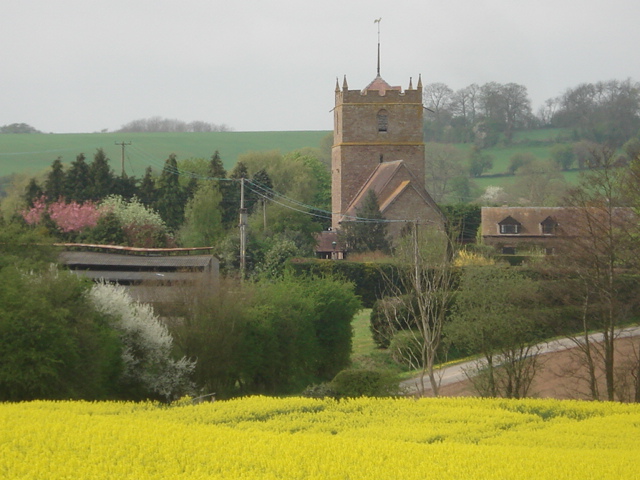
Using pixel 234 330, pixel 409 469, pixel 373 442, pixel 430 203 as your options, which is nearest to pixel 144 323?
pixel 234 330

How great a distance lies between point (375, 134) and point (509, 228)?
1515cm

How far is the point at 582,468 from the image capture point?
33.8 ft

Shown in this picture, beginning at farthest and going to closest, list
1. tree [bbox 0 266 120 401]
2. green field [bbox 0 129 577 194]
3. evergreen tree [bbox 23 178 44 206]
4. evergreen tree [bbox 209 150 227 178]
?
green field [bbox 0 129 577 194], evergreen tree [bbox 209 150 227 178], evergreen tree [bbox 23 178 44 206], tree [bbox 0 266 120 401]

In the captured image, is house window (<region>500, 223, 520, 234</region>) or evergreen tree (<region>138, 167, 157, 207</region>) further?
house window (<region>500, 223, 520, 234</region>)

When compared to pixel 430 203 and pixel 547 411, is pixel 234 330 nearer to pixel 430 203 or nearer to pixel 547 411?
pixel 547 411

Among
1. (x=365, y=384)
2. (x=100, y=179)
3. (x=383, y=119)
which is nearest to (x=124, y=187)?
(x=100, y=179)

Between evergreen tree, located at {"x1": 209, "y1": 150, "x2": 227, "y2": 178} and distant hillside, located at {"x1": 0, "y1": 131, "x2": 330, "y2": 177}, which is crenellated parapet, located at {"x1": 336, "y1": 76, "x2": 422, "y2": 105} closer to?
evergreen tree, located at {"x1": 209, "y1": 150, "x2": 227, "y2": 178}

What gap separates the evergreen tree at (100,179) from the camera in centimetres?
6850

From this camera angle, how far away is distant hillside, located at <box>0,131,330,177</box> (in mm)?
115375

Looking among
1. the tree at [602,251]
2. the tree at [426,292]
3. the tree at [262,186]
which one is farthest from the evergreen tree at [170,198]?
the tree at [602,251]

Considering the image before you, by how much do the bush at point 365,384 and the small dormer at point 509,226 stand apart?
61314 millimetres

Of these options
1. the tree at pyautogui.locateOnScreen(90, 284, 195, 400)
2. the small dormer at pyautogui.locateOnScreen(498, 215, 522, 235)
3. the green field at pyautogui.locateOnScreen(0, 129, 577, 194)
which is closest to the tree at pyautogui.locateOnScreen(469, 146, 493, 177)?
the green field at pyautogui.locateOnScreen(0, 129, 577, 194)

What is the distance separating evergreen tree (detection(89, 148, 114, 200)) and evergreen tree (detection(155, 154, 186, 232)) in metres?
5.10

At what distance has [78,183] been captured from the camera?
68.6m
